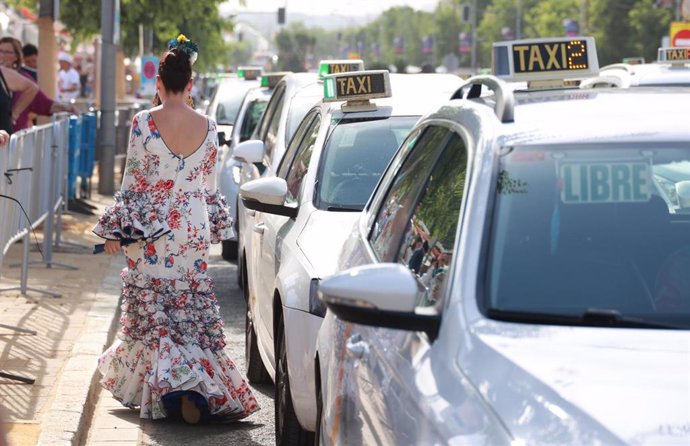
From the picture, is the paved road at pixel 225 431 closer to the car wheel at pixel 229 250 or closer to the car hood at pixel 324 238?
the car hood at pixel 324 238

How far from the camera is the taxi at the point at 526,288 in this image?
3.16m

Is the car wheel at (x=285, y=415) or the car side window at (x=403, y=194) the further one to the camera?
the car wheel at (x=285, y=415)

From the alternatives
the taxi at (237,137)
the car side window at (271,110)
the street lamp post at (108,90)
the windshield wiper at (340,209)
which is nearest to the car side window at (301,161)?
the windshield wiper at (340,209)

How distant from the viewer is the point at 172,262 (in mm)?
7371

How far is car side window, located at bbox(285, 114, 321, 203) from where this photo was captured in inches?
304

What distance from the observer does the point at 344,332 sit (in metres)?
4.54

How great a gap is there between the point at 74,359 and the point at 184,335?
53.1 inches

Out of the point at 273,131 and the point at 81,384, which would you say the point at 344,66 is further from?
the point at 81,384

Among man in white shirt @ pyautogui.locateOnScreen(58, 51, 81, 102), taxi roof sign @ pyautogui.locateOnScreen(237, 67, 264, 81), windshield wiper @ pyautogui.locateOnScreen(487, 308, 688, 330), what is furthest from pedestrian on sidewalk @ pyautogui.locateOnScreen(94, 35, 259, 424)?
man in white shirt @ pyautogui.locateOnScreen(58, 51, 81, 102)

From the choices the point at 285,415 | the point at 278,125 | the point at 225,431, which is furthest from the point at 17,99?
the point at 285,415

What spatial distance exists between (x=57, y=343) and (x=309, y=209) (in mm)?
2636

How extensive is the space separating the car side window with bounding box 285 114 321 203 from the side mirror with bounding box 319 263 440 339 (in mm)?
3884

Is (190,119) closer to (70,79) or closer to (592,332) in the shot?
(592,332)

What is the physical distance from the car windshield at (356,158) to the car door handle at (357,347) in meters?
2.86
